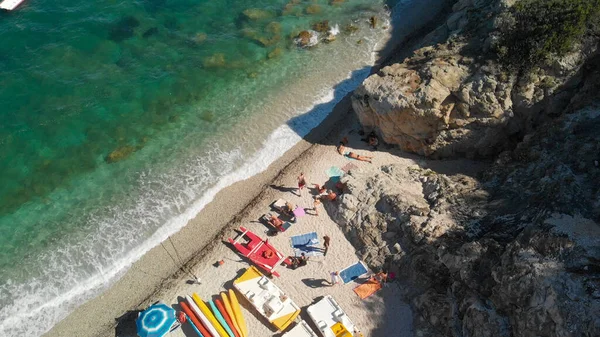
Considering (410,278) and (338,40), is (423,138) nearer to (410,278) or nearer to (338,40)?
(410,278)

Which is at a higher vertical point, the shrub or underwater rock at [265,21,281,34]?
the shrub

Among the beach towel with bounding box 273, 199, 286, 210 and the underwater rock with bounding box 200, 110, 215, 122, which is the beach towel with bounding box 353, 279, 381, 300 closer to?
the beach towel with bounding box 273, 199, 286, 210

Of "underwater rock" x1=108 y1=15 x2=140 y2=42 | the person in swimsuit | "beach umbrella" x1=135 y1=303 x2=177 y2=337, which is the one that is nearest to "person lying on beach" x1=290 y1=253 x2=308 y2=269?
the person in swimsuit

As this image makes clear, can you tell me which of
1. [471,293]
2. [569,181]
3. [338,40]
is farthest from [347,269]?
[338,40]

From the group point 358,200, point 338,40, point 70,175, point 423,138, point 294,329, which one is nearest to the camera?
point 294,329

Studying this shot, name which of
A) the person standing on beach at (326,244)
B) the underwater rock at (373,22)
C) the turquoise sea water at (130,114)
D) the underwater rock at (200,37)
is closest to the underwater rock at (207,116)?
the turquoise sea water at (130,114)

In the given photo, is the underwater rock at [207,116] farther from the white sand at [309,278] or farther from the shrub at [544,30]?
the shrub at [544,30]

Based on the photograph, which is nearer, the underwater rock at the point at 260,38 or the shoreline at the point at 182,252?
the shoreline at the point at 182,252
